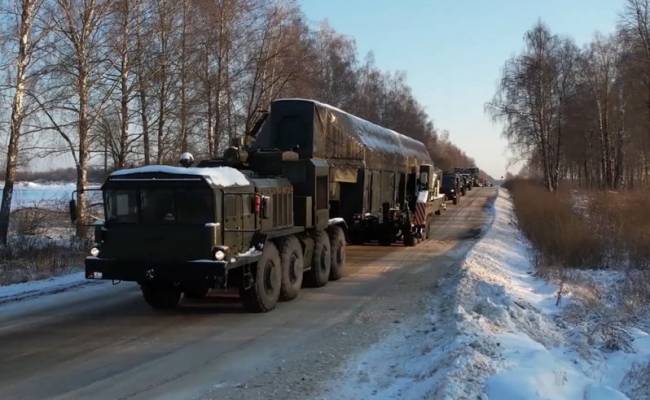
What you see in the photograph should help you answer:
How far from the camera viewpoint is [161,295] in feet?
37.2

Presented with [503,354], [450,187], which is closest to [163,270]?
[503,354]

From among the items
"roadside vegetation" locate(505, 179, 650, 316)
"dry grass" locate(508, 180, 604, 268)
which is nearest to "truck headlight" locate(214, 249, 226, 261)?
"roadside vegetation" locate(505, 179, 650, 316)

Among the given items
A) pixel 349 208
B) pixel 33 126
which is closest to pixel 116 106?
pixel 33 126

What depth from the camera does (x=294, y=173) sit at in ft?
41.9

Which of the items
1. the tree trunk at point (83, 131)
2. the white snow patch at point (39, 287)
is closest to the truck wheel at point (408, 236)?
the tree trunk at point (83, 131)

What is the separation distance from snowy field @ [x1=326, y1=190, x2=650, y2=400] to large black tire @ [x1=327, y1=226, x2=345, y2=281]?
301cm

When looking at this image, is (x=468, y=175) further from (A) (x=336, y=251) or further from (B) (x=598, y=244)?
(A) (x=336, y=251)

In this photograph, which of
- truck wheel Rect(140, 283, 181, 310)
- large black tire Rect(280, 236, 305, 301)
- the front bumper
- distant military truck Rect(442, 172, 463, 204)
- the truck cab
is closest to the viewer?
the front bumper

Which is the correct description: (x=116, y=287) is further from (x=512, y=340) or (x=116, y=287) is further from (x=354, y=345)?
(x=512, y=340)

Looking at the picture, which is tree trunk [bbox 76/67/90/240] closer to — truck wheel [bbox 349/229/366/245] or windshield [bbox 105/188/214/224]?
truck wheel [bbox 349/229/366/245]

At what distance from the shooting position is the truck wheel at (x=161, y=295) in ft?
37.0

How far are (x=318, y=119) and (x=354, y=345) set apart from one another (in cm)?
737

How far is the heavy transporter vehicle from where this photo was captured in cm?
992

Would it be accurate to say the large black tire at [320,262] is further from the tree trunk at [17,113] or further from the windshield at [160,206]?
Answer: the tree trunk at [17,113]
